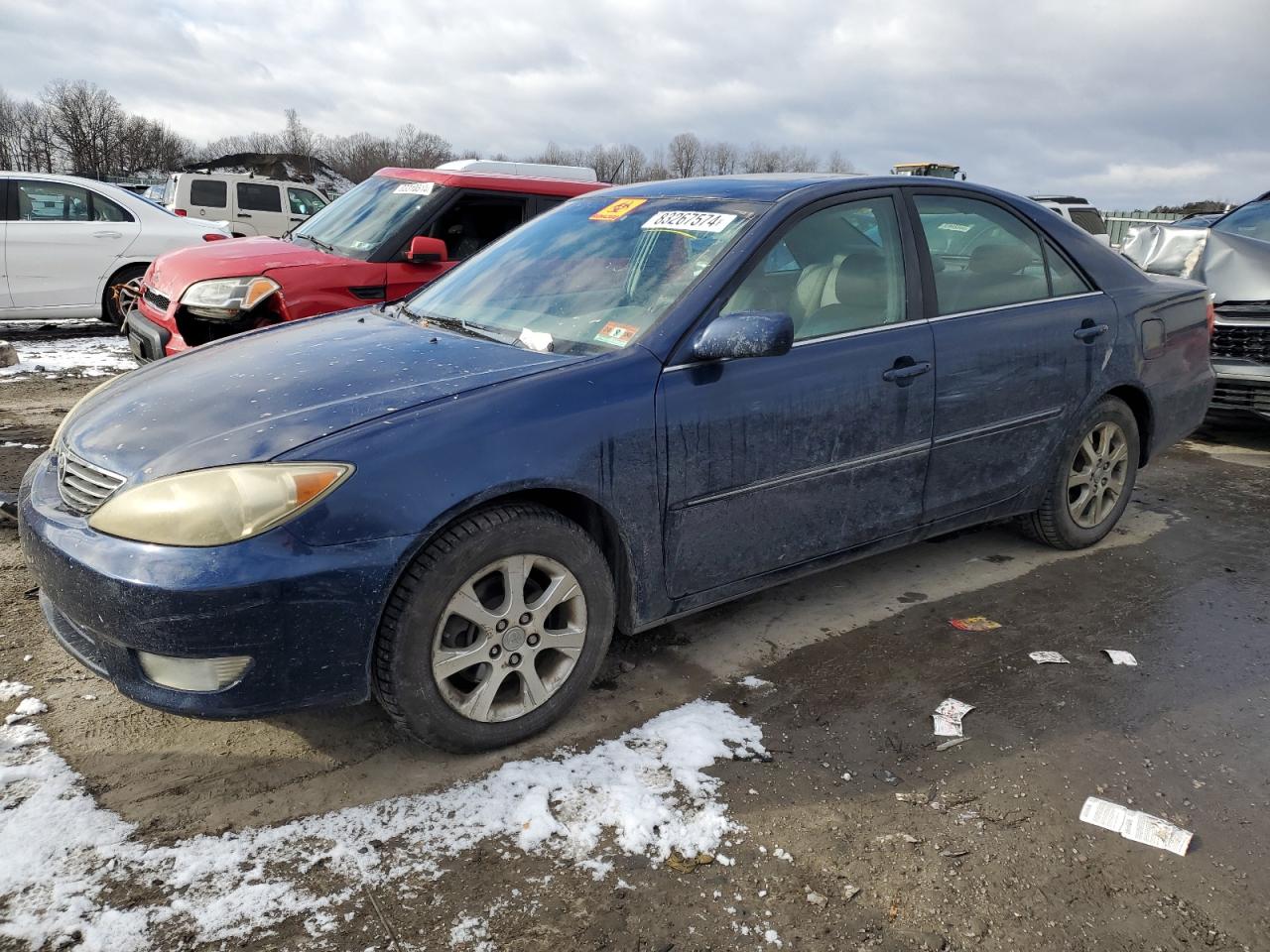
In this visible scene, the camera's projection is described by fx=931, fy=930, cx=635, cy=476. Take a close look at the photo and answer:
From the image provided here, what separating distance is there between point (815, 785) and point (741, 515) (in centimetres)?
86

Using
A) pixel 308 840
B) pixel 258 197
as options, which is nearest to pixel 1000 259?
pixel 308 840

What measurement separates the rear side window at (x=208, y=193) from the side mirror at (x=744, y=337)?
1825 centimetres

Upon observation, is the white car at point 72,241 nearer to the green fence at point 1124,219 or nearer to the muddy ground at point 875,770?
the muddy ground at point 875,770

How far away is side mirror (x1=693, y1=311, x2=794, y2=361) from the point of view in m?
2.81

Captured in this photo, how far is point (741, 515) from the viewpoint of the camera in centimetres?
302

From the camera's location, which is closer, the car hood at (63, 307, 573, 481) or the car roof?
the car hood at (63, 307, 573, 481)

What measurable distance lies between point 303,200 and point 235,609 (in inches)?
774

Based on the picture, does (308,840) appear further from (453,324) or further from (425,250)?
(425,250)

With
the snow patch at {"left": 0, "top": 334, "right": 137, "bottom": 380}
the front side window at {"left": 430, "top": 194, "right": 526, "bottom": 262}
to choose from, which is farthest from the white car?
the front side window at {"left": 430, "top": 194, "right": 526, "bottom": 262}

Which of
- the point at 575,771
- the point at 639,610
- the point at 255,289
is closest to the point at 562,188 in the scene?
the point at 255,289

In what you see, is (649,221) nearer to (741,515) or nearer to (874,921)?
(741,515)

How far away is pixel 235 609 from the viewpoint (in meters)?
2.22

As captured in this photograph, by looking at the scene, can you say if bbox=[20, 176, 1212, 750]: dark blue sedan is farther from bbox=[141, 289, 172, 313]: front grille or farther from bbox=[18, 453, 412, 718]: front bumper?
bbox=[141, 289, 172, 313]: front grille

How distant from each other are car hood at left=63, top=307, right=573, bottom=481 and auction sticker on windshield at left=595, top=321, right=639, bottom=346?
0.17m
